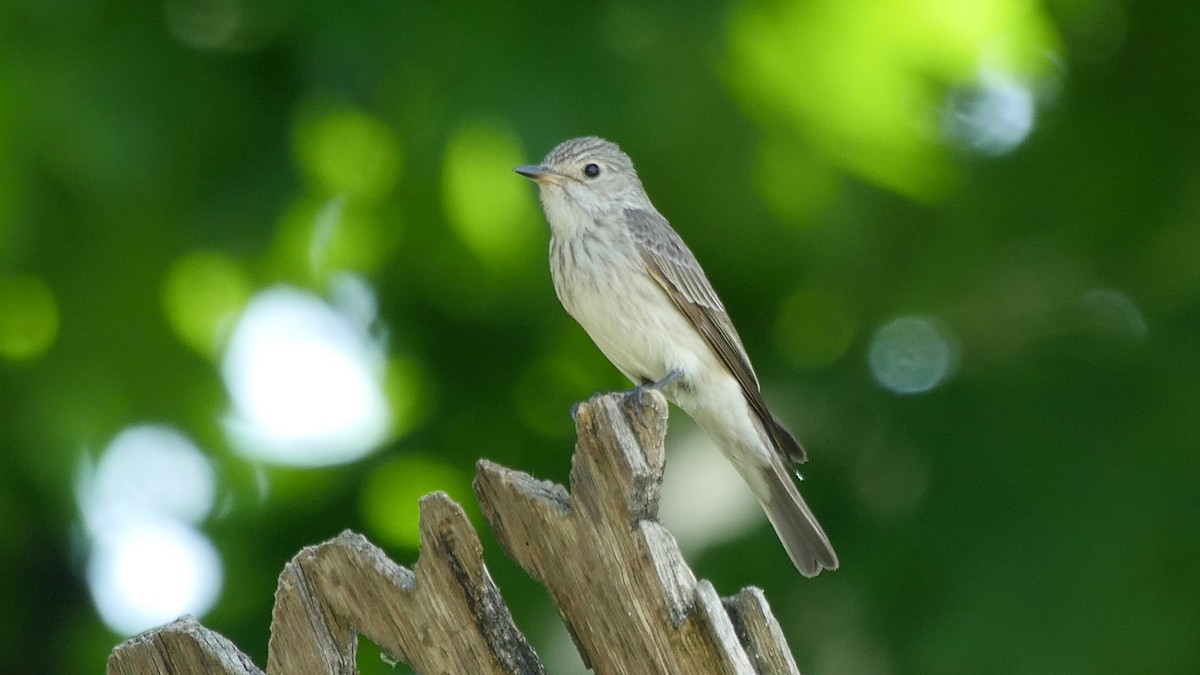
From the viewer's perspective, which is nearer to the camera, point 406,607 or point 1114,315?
point 406,607

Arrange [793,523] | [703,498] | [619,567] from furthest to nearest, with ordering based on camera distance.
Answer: [703,498]
[793,523]
[619,567]

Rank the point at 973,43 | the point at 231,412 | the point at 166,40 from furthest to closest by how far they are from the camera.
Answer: the point at 231,412, the point at 166,40, the point at 973,43

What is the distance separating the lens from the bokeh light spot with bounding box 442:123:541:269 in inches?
208

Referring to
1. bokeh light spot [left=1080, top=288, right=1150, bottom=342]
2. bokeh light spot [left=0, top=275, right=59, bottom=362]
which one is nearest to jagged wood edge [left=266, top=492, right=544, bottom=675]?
bokeh light spot [left=0, top=275, right=59, bottom=362]

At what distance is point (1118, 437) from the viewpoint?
559 centimetres

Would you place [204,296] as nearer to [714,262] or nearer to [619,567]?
[714,262]

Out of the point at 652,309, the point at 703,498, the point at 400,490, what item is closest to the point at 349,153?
the point at 400,490

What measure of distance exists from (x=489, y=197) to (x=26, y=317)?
2.08 meters

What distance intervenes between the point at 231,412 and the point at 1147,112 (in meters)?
4.15

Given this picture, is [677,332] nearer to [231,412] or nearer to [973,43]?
[973,43]

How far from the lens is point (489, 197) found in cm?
558

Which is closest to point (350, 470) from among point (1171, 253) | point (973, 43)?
point (973, 43)

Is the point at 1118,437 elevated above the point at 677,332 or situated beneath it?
situated beneath

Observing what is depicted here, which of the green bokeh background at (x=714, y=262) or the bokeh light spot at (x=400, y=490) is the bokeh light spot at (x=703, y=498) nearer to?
the green bokeh background at (x=714, y=262)
